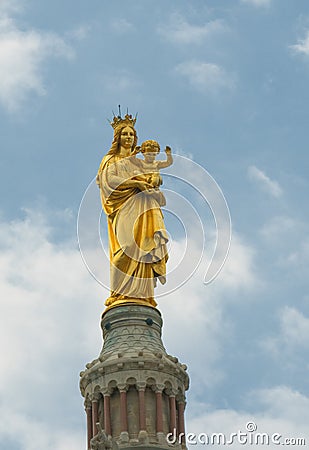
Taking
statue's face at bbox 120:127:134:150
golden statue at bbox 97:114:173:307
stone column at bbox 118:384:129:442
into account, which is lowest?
stone column at bbox 118:384:129:442

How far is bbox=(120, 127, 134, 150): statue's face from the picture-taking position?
44625 millimetres

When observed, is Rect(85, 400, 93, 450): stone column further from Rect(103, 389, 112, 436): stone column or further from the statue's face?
the statue's face

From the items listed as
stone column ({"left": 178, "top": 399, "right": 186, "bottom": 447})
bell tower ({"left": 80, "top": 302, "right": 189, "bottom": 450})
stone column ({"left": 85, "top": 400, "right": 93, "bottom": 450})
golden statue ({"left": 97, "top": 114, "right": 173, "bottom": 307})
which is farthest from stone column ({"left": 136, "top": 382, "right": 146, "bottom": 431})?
Answer: golden statue ({"left": 97, "top": 114, "right": 173, "bottom": 307})

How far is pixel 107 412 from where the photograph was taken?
127ft

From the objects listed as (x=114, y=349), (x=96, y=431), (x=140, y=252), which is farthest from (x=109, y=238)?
(x=96, y=431)

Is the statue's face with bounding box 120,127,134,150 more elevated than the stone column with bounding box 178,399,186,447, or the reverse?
the statue's face with bounding box 120,127,134,150

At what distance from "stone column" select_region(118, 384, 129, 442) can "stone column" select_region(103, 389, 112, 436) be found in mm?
422

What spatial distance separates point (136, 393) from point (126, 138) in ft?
33.5

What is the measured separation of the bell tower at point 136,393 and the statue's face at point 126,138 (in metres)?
7.36

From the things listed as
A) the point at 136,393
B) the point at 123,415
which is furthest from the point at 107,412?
the point at 136,393

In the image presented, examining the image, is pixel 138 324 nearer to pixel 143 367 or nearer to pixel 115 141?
pixel 143 367

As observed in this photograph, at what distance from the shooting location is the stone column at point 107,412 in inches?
1512

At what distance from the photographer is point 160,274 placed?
42594mm

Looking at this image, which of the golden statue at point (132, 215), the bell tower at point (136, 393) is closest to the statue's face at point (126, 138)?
the golden statue at point (132, 215)
